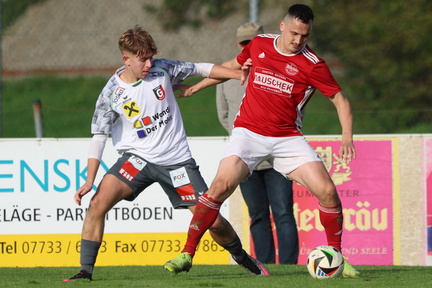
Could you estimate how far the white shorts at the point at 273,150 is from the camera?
747 centimetres

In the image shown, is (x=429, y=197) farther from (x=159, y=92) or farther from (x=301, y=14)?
(x=159, y=92)

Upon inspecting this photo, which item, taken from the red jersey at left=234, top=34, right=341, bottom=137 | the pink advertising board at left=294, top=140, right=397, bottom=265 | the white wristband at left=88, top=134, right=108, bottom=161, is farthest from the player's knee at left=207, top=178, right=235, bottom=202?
the pink advertising board at left=294, top=140, right=397, bottom=265

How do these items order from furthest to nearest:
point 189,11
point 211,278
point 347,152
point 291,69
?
point 189,11, point 211,278, point 291,69, point 347,152

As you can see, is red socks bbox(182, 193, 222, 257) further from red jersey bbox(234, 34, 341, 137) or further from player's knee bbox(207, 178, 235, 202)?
red jersey bbox(234, 34, 341, 137)

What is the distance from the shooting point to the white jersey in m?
7.48

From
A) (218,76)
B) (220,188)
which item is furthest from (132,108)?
(220,188)

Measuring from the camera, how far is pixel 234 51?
47.5 ft

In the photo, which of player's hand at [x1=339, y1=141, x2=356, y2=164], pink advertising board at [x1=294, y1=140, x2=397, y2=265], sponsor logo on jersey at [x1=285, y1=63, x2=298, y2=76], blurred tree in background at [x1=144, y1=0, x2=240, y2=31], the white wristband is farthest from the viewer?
blurred tree in background at [x1=144, y1=0, x2=240, y2=31]

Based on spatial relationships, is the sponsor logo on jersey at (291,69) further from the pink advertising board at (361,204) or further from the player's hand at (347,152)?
the pink advertising board at (361,204)

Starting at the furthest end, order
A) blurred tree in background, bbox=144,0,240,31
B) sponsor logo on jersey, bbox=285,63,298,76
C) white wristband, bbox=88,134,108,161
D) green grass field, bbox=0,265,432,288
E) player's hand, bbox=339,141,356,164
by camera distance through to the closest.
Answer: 1. blurred tree in background, bbox=144,0,240,31
2. white wristband, bbox=88,134,108,161
3. sponsor logo on jersey, bbox=285,63,298,76
4. player's hand, bbox=339,141,356,164
5. green grass field, bbox=0,265,432,288

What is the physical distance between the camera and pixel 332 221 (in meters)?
7.55

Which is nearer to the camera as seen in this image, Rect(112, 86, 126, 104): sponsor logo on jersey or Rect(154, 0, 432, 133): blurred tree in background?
Rect(112, 86, 126, 104): sponsor logo on jersey

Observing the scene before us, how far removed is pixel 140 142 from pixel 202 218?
0.76 m

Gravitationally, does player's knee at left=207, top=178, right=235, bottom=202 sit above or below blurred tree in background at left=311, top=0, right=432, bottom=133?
below
